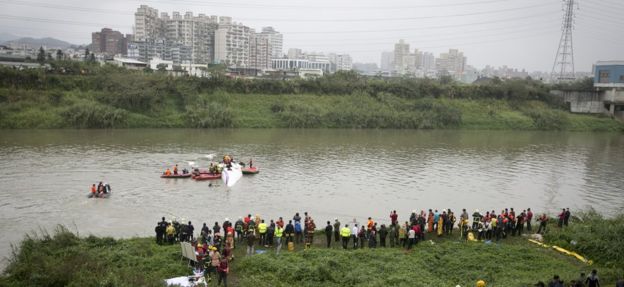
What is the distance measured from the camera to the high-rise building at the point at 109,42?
182 meters

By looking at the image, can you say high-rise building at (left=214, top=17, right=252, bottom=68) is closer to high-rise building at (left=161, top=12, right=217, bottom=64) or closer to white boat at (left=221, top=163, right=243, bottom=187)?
high-rise building at (left=161, top=12, right=217, bottom=64)

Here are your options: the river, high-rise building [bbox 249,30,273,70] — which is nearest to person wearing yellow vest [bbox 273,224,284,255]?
the river

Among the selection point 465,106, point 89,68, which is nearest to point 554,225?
point 465,106

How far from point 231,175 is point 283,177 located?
378cm

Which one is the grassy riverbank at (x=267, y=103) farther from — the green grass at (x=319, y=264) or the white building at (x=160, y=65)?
the green grass at (x=319, y=264)

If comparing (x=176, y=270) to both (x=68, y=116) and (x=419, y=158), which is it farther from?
(x=68, y=116)

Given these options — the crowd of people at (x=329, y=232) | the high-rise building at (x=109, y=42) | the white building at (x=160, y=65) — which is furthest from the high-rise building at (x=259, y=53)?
the crowd of people at (x=329, y=232)

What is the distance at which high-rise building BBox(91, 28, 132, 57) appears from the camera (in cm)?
18150

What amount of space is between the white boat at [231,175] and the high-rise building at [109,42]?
165 meters

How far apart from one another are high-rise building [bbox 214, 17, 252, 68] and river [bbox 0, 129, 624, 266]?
3938 inches

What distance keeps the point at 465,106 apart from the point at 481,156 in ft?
96.9

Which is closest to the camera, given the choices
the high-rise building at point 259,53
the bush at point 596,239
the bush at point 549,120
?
the bush at point 596,239

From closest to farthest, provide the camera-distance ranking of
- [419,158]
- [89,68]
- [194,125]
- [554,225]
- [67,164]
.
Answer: [554,225] → [67,164] → [419,158] → [194,125] → [89,68]

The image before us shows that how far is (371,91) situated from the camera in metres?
72.8
